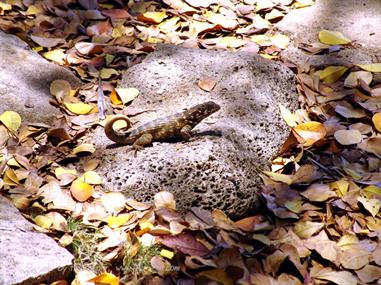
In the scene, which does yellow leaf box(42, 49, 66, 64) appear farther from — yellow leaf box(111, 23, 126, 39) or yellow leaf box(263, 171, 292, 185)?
yellow leaf box(263, 171, 292, 185)

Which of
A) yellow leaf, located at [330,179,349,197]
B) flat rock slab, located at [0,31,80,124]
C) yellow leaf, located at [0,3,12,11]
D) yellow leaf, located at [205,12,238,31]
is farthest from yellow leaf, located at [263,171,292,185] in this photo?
yellow leaf, located at [0,3,12,11]

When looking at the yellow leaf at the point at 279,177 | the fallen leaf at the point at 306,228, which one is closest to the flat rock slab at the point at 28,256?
the fallen leaf at the point at 306,228

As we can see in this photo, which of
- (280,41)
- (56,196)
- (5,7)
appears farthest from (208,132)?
(5,7)

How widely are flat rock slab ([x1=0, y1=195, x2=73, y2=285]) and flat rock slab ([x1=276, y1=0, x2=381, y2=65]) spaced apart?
2.65 metres

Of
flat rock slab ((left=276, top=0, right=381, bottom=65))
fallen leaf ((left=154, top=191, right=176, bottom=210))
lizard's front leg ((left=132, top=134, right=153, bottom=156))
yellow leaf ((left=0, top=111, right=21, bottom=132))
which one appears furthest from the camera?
flat rock slab ((left=276, top=0, right=381, bottom=65))

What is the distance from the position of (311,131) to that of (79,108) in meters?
1.56

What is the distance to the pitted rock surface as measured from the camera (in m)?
3.69

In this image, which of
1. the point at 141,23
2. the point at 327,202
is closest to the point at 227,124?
the point at 327,202

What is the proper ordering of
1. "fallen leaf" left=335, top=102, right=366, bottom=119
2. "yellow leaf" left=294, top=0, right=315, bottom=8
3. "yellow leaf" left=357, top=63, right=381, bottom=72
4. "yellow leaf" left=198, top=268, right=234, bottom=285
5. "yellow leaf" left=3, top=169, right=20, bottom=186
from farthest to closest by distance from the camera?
"yellow leaf" left=294, top=0, right=315, bottom=8, "yellow leaf" left=357, top=63, right=381, bottom=72, "fallen leaf" left=335, top=102, right=366, bottom=119, "yellow leaf" left=3, top=169, right=20, bottom=186, "yellow leaf" left=198, top=268, right=234, bottom=285

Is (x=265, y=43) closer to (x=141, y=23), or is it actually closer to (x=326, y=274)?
(x=141, y=23)

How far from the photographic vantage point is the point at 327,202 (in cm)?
375

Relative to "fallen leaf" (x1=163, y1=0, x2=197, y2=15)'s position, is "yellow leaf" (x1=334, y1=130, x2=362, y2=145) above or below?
below

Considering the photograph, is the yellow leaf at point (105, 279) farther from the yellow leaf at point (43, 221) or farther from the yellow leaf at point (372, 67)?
the yellow leaf at point (372, 67)

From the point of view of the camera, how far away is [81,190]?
374cm
